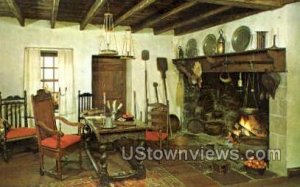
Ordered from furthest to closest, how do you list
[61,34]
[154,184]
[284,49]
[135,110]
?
[135,110] → [61,34] → [284,49] → [154,184]

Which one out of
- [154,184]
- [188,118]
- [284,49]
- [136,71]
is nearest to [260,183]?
[154,184]

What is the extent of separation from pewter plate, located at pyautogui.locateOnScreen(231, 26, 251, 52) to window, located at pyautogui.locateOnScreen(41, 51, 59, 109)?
3499mm

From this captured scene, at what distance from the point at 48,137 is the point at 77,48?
2.53 metres

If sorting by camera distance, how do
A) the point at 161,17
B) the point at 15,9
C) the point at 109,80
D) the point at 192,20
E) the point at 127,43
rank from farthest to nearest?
the point at 109,80 < the point at 127,43 < the point at 192,20 < the point at 161,17 < the point at 15,9

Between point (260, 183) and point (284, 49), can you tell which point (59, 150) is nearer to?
point (260, 183)

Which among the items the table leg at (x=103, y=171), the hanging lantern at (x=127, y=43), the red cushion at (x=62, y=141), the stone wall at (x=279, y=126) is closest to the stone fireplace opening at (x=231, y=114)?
the stone wall at (x=279, y=126)

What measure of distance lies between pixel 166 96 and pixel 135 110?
0.82 m

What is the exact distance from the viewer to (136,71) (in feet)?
21.1

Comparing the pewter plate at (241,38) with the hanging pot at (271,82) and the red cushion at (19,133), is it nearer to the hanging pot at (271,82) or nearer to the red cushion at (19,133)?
the hanging pot at (271,82)

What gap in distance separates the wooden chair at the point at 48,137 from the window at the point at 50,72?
5.84ft

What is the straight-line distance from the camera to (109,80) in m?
6.49

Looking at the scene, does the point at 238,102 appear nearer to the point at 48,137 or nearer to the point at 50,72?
the point at 48,137

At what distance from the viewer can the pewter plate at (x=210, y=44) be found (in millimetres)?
5430

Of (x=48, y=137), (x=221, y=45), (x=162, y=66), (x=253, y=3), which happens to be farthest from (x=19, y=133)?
(x=253, y=3)
